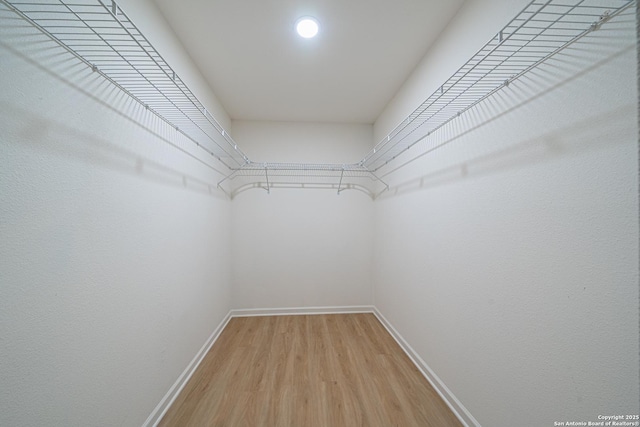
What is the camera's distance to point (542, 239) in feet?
2.64

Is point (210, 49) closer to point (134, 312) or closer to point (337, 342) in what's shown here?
point (134, 312)

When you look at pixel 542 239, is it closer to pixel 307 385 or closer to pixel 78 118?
pixel 307 385

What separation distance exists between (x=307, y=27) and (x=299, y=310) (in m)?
2.67

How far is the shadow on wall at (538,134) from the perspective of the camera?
2.11 ft

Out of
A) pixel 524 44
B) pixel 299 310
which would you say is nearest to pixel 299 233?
pixel 299 310

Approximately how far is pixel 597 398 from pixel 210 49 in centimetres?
253

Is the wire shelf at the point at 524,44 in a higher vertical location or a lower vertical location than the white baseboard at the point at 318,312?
higher

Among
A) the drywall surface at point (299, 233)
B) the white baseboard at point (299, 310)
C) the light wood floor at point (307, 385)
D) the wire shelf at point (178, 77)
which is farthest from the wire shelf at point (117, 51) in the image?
the white baseboard at point (299, 310)

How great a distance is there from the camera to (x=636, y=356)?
0.59 m

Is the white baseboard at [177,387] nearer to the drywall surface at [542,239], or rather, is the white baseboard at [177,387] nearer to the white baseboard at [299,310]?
the white baseboard at [299,310]

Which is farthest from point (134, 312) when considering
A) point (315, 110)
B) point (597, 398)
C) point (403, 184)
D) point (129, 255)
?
point (315, 110)

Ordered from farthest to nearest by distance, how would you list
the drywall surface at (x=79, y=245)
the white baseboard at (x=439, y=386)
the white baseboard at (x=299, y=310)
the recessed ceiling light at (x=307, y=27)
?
the white baseboard at (x=299, y=310), the recessed ceiling light at (x=307, y=27), the white baseboard at (x=439, y=386), the drywall surface at (x=79, y=245)

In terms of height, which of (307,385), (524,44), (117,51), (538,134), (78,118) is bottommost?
(307,385)

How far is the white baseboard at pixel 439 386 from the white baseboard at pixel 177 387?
168 centimetres
